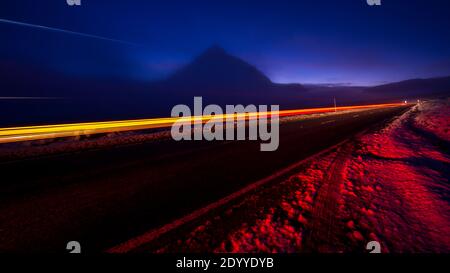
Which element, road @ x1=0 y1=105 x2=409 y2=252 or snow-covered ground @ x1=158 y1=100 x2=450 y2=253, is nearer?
snow-covered ground @ x1=158 y1=100 x2=450 y2=253

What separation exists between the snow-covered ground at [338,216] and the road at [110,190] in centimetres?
80

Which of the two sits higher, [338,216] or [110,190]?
[110,190]

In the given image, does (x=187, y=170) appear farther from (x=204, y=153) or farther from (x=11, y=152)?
(x=11, y=152)

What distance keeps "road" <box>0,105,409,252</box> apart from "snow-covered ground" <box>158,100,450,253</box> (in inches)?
31.6

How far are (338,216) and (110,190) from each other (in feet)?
14.9

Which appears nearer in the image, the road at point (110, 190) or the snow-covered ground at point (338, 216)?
the snow-covered ground at point (338, 216)

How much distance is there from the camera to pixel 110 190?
4.74 metres

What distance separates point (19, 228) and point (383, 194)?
21.7ft

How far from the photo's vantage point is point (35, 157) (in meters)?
8.00

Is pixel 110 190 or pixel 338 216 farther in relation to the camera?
pixel 110 190

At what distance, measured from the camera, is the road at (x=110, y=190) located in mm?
3227

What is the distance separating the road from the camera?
10.6 ft
